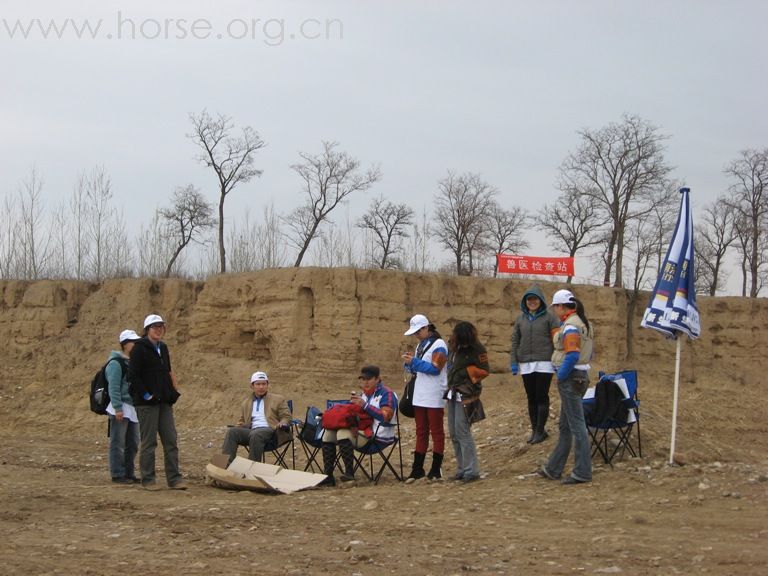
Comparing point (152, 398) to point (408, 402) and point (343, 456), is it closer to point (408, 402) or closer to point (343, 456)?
point (343, 456)

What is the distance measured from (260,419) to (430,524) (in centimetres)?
443

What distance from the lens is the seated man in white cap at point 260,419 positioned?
436 inches

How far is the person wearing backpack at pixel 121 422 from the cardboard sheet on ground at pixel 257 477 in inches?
47.9

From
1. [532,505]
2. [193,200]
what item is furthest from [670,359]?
[532,505]

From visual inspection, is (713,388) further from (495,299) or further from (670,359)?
(495,299)

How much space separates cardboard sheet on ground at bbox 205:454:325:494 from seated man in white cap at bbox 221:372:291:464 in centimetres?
78

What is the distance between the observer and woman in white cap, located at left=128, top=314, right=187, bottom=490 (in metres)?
9.70

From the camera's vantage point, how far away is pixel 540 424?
420 inches

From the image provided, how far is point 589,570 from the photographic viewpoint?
18.6 feet

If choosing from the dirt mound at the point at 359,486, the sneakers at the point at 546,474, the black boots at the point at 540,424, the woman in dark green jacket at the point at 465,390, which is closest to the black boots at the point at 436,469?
the woman in dark green jacket at the point at 465,390

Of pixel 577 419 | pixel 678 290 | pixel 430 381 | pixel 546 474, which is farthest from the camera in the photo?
pixel 430 381

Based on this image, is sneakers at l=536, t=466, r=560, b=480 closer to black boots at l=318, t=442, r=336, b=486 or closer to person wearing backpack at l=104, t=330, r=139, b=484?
black boots at l=318, t=442, r=336, b=486

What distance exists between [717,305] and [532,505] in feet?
69.1

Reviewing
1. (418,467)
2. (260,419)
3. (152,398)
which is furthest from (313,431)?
(152,398)
